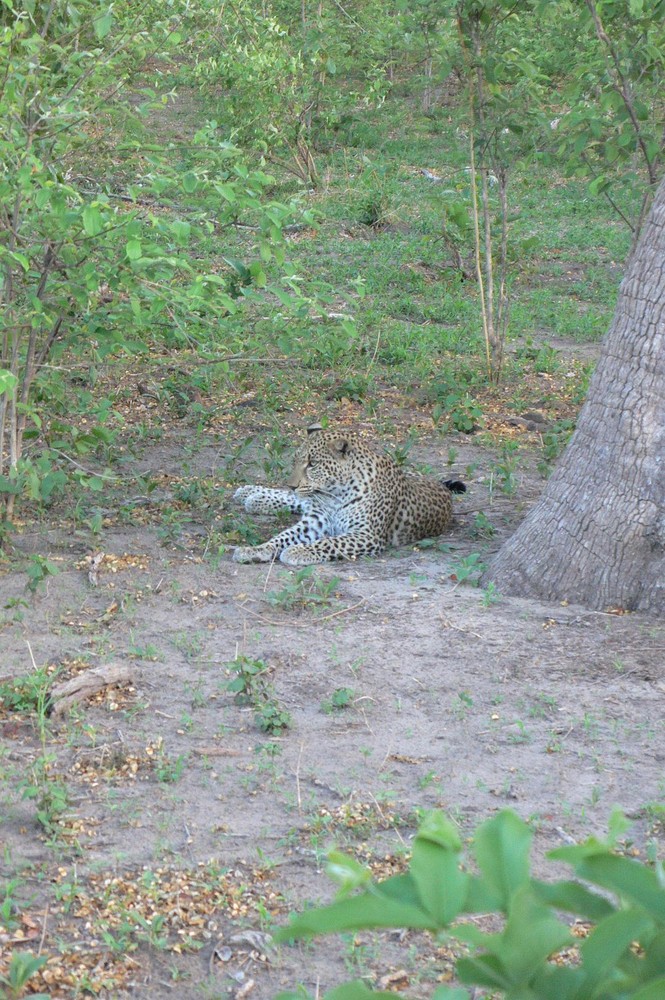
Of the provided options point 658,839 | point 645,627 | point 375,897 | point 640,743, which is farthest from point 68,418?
point 375,897

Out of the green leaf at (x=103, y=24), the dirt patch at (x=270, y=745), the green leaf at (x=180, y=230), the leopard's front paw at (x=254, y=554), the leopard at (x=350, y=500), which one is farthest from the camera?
the leopard at (x=350, y=500)

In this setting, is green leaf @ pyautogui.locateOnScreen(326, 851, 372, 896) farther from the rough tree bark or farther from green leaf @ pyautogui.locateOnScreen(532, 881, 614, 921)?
the rough tree bark

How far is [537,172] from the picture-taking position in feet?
59.5

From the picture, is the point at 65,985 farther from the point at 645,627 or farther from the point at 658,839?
the point at 645,627

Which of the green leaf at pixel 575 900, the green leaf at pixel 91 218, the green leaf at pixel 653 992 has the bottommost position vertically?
the green leaf at pixel 575 900

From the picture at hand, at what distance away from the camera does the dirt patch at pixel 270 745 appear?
12.5 feet

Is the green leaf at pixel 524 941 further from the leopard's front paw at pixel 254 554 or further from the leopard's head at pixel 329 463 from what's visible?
the leopard's head at pixel 329 463

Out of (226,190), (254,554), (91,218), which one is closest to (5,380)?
(91,218)

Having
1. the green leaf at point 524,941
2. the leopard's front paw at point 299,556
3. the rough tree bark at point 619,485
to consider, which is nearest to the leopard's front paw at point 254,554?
the leopard's front paw at point 299,556

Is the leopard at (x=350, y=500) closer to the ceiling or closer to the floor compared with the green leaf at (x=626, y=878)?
closer to the floor

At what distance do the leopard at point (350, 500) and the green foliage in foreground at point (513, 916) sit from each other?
598cm

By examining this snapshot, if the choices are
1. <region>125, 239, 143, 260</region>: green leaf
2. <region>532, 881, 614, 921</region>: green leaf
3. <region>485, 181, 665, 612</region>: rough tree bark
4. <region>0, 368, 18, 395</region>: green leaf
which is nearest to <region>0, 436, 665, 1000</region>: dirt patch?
<region>485, 181, 665, 612</region>: rough tree bark

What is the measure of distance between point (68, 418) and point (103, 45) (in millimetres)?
2672

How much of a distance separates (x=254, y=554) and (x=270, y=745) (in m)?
2.23
